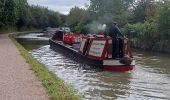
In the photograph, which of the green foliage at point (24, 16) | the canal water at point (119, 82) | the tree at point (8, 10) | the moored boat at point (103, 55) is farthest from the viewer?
the green foliage at point (24, 16)

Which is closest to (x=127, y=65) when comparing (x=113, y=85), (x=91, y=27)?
(x=113, y=85)

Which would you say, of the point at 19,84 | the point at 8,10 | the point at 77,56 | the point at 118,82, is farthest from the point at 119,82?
the point at 8,10

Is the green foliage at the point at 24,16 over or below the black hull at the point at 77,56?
over

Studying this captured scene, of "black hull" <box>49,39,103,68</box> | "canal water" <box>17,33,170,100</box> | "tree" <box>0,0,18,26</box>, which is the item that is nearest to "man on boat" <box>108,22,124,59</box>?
"black hull" <box>49,39,103,68</box>

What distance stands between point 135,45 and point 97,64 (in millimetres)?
18084

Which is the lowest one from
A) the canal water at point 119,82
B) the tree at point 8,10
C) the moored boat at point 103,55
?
the canal water at point 119,82

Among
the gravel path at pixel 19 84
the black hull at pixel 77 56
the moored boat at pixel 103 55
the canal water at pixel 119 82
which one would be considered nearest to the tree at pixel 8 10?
the black hull at pixel 77 56

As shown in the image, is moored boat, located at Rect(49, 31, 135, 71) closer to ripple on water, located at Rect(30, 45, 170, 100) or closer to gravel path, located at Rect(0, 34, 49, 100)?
ripple on water, located at Rect(30, 45, 170, 100)

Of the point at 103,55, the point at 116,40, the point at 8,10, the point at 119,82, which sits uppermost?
the point at 8,10

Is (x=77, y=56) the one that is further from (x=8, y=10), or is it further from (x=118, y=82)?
(x=8, y=10)

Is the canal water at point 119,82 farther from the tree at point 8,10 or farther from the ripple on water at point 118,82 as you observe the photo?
the tree at point 8,10

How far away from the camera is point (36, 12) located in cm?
9856

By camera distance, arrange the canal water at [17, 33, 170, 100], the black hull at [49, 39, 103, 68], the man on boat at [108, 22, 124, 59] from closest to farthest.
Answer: the canal water at [17, 33, 170, 100] → the man on boat at [108, 22, 124, 59] → the black hull at [49, 39, 103, 68]

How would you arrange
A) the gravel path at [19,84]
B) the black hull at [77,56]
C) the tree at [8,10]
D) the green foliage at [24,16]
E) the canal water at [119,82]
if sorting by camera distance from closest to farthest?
the gravel path at [19,84] < the canal water at [119,82] < the black hull at [77,56] < the tree at [8,10] < the green foliage at [24,16]
